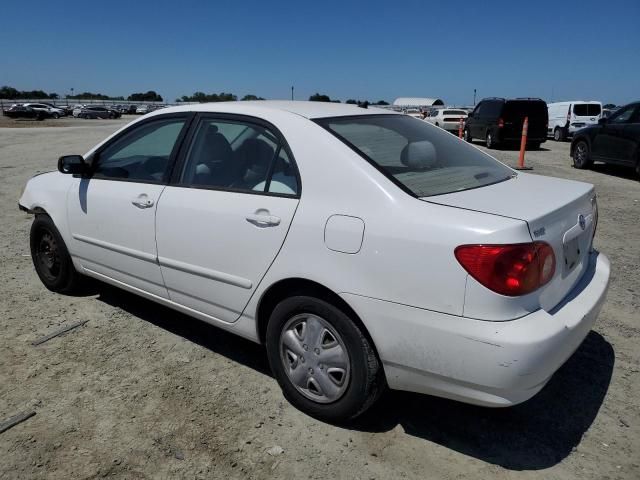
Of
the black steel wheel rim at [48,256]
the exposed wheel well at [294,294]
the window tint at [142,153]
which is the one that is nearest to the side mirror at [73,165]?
the window tint at [142,153]

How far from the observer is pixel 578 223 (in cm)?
265

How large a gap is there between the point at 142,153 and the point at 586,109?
23566mm

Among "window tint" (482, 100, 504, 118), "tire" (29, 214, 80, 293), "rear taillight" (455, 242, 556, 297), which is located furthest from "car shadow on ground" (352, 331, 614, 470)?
"window tint" (482, 100, 504, 118)

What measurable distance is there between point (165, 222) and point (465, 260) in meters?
1.86

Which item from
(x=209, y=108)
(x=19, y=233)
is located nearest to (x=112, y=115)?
(x=19, y=233)

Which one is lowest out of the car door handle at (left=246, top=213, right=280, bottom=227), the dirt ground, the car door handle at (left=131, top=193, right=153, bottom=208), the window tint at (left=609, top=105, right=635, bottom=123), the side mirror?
the dirt ground

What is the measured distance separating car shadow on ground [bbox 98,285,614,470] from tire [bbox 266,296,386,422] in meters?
0.21

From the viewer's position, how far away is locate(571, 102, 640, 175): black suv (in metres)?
11.1

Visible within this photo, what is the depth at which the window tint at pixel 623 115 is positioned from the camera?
11.4 m

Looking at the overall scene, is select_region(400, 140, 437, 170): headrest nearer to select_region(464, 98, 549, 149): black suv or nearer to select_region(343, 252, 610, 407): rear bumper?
select_region(343, 252, 610, 407): rear bumper

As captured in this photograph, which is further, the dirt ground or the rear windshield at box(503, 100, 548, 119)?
the rear windshield at box(503, 100, 548, 119)

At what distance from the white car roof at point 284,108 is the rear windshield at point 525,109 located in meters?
16.8

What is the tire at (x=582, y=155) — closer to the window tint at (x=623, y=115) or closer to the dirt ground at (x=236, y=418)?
the window tint at (x=623, y=115)

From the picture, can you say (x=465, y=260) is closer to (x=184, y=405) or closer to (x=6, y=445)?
(x=184, y=405)
